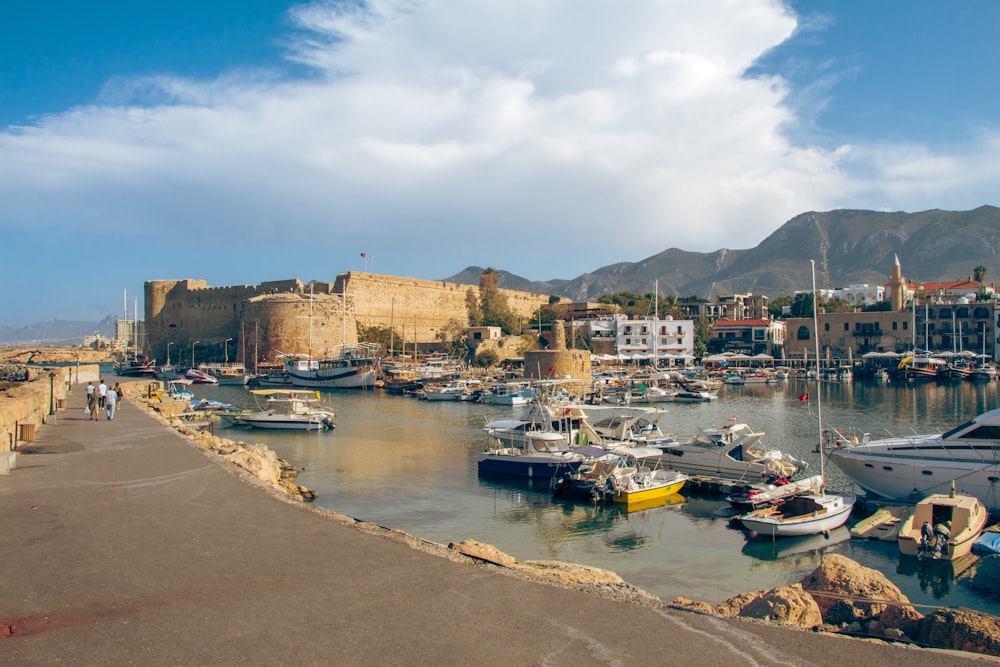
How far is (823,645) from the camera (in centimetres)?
440

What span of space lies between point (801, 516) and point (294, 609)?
9386 mm

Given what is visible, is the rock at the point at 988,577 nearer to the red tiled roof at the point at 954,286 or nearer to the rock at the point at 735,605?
the rock at the point at 735,605

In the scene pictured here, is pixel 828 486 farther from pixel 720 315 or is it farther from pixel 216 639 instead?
pixel 720 315

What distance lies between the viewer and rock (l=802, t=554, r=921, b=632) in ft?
20.1

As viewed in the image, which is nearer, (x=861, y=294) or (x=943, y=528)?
A: (x=943, y=528)

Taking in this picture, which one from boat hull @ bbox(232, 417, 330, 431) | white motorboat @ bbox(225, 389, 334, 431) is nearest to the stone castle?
→ white motorboat @ bbox(225, 389, 334, 431)

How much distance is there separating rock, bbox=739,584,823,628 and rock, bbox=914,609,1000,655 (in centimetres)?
75

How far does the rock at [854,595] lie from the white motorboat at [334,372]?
37.4 metres

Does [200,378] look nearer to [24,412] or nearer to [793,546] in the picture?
[24,412]

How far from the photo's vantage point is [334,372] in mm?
43906

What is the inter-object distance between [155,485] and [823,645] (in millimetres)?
7479

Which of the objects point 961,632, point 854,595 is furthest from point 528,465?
point 961,632

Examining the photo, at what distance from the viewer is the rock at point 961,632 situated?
203 inches

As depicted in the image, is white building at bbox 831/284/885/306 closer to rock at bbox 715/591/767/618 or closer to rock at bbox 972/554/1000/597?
rock at bbox 972/554/1000/597
